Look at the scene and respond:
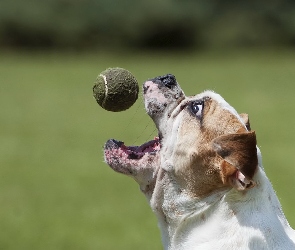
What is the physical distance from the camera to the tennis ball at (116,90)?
628cm

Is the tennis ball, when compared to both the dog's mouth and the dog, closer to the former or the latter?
the dog

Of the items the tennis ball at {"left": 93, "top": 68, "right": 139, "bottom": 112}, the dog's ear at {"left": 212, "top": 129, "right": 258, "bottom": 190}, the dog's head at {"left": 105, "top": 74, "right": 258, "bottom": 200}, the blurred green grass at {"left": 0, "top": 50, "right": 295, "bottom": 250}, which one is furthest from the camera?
the blurred green grass at {"left": 0, "top": 50, "right": 295, "bottom": 250}

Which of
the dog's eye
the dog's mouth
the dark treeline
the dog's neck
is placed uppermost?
the dark treeline

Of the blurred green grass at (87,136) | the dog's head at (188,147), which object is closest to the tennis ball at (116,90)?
the blurred green grass at (87,136)

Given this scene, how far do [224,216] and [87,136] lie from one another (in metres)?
10.7

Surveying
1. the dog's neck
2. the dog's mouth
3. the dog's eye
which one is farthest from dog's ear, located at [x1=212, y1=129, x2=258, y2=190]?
the dog's mouth

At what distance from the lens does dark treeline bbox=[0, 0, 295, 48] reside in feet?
105

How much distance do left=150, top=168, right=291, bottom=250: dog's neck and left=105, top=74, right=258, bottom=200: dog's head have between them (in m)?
0.09

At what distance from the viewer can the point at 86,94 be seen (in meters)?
21.4

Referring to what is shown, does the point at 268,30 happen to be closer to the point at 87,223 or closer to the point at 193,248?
the point at 87,223

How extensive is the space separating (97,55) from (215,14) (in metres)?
5.88

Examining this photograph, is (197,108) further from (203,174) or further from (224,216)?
(224,216)

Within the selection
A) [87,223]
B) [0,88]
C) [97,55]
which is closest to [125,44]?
[97,55]

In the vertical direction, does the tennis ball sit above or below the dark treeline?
below
